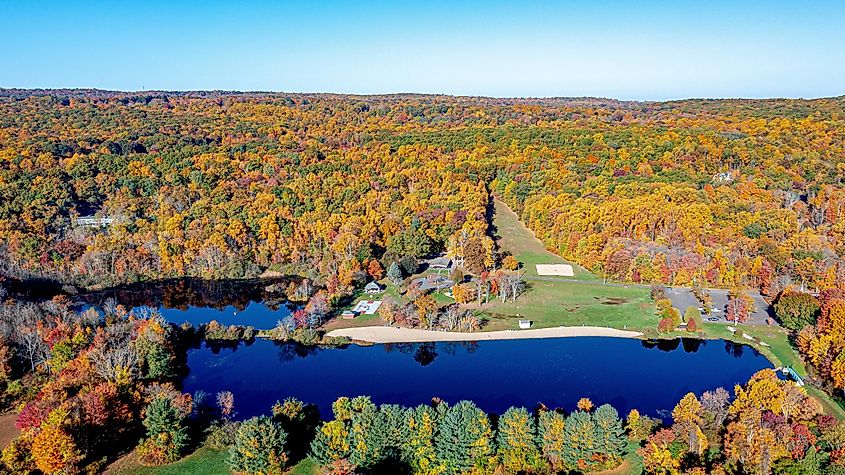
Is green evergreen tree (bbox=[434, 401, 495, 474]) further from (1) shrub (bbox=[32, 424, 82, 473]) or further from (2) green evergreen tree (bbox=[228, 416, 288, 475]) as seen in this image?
(1) shrub (bbox=[32, 424, 82, 473])

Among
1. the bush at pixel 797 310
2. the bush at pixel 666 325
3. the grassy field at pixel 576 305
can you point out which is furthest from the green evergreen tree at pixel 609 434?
the bush at pixel 797 310

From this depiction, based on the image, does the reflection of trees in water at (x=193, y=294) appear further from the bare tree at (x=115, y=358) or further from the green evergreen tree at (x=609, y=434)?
the green evergreen tree at (x=609, y=434)

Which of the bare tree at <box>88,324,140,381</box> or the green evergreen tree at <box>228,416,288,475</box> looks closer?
the green evergreen tree at <box>228,416,288,475</box>

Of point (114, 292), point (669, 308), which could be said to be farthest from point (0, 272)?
point (669, 308)

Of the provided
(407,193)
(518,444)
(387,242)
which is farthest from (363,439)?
(407,193)

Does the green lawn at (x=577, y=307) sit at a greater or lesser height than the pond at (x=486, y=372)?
greater

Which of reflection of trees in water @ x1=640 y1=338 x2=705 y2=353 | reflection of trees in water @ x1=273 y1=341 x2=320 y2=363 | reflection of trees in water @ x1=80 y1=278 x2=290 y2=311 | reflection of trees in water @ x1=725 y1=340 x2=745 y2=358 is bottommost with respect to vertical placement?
reflection of trees in water @ x1=80 y1=278 x2=290 y2=311

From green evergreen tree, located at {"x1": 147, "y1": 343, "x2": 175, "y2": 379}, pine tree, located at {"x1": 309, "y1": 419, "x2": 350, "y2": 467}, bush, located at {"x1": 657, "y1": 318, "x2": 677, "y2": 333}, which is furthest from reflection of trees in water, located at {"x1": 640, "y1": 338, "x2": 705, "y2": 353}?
green evergreen tree, located at {"x1": 147, "y1": 343, "x2": 175, "y2": 379}
